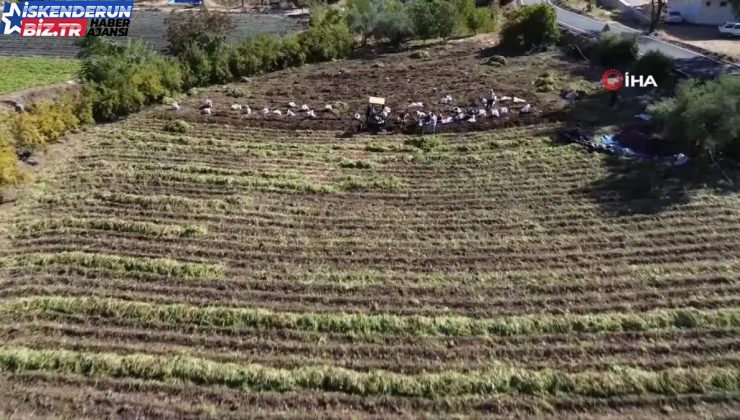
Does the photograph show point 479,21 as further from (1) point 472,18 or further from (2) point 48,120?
(2) point 48,120

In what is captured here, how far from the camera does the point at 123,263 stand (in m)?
12.6

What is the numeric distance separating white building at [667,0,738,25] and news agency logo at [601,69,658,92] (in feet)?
55.7

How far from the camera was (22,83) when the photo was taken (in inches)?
898

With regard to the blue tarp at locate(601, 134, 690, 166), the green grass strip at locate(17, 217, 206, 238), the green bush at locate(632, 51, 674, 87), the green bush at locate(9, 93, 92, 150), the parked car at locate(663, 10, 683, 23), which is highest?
the parked car at locate(663, 10, 683, 23)

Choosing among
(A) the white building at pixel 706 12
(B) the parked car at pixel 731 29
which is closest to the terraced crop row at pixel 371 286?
(B) the parked car at pixel 731 29

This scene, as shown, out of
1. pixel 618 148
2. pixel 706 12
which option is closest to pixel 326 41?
pixel 618 148

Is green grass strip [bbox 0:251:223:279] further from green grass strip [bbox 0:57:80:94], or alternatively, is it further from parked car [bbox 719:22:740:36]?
parked car [bbox 719:22:740:36]

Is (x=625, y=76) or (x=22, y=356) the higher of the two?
(x=625, y=76)

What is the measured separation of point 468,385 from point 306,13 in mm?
37881

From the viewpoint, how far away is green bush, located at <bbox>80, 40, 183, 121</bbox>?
21.2m

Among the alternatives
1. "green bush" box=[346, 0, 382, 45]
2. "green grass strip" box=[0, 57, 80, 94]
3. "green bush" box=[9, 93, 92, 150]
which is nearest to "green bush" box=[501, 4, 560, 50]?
"green bush" box=[346, 0, 382, 45]

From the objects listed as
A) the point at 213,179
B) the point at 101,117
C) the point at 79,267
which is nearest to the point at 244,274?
the point at 79,267

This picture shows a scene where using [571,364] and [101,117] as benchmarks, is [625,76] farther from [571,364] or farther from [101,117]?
[101,117]

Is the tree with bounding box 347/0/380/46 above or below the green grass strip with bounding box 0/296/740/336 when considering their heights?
above
